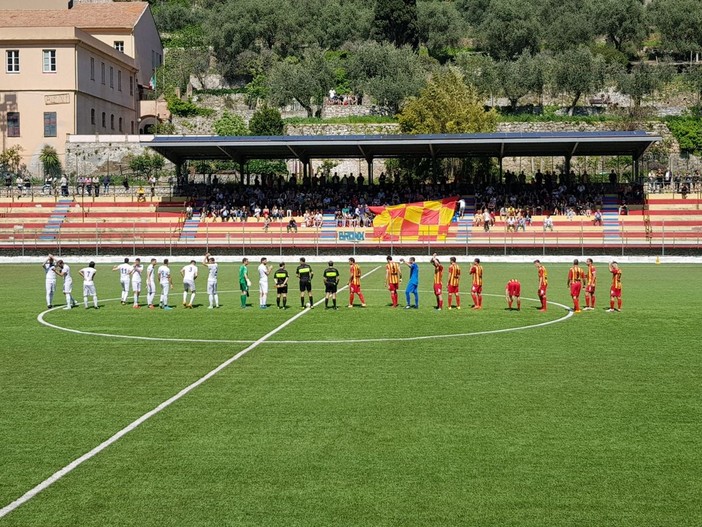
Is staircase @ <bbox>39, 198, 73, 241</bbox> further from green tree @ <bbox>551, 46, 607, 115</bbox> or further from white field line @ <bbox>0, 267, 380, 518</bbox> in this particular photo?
green tree @ <bbox>551, 46, 607, 115</bbox>

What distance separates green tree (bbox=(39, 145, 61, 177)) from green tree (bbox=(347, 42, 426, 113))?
36029 millimetres

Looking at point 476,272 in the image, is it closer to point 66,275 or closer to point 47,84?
point 66,275

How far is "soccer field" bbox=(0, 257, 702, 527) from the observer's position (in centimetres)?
982

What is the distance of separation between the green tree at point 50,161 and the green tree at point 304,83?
2883cm

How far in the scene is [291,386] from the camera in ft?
52.6

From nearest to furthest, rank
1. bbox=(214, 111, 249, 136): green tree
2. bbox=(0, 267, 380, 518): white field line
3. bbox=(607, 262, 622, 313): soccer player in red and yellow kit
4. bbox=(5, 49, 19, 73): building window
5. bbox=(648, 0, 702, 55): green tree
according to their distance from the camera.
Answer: bbox=(0, 267, 380, 518): white field line < bbox=(607, 262, 622, 313): soccer player in red and yellow kit < bbox=(5, 49, 19, 73): building window < bbox=(214, 111, 249, 136): green tree < bbox=(648, 0, 702, 55): green tree

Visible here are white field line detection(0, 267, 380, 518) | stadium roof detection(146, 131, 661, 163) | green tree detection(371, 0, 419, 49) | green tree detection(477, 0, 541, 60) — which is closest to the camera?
white field line detection(0, 267, 380, 518)

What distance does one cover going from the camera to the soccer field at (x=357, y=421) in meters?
9.82

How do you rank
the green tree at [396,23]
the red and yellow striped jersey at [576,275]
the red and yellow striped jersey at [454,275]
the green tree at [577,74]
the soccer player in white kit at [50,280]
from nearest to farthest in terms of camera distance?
the red and yellow striped jersey at [576,275]
the red and yellow striped jersey at [454,275]
the soccer player in white kit at [50,280]
the green tree at [577,74]
the green tree at [396,23]

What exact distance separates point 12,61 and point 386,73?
41124 mm

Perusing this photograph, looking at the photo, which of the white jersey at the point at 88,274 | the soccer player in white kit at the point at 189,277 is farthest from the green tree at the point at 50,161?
the soccer player in white kit at the point at 189,277

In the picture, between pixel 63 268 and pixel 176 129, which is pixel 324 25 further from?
pixel 63 268

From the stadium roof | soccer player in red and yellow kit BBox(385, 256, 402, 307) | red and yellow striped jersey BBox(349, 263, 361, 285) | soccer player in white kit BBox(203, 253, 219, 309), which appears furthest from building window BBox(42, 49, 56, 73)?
soccer player in red and yellow kit BBox(385, 256, 402, 307)

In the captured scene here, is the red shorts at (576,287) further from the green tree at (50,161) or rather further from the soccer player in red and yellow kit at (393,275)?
the green tree at (50,161)
